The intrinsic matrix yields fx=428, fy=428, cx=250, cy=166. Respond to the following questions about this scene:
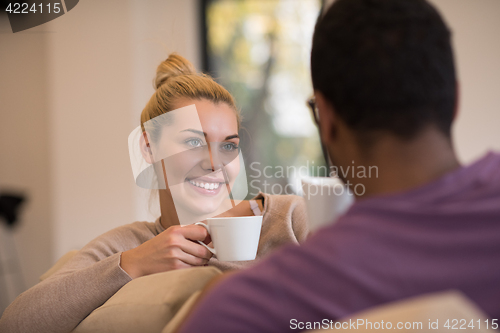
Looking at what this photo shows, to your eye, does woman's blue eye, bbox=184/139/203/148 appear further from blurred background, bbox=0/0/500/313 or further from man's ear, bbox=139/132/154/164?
blurred background, bbox=0/0/500/313

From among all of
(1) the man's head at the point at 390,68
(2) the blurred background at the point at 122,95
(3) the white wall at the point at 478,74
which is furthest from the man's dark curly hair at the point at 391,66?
(3) the white wall at the point at 478,74

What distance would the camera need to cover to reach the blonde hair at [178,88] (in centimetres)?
141

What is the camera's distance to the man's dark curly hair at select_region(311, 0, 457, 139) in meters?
0.53

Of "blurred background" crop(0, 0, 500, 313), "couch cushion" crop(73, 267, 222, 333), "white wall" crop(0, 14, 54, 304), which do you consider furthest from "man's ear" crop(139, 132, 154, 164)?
"white wall" crop(0, 14, 54, 304)

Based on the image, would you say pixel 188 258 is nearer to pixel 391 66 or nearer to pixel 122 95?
pixel 391 66

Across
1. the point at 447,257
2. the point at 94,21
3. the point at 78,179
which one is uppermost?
the point at 94,21

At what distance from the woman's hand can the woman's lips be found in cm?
36

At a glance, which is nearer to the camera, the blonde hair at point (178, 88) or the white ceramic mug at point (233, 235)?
the white ceramic mug at point (233, 235)

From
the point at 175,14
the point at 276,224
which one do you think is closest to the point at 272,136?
the point at 175,14

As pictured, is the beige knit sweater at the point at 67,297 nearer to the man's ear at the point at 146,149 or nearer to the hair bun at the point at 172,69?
the man's ear at the point at 146,149

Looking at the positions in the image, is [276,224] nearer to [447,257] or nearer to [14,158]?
[447,257]

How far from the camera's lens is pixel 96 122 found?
3.16 m

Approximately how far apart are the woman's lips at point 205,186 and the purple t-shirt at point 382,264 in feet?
2.78

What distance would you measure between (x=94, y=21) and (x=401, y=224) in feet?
10.4
